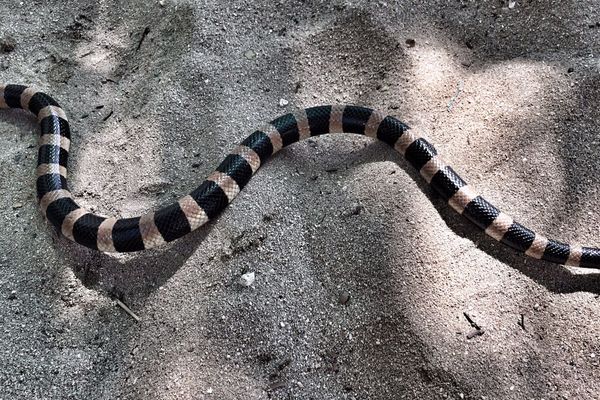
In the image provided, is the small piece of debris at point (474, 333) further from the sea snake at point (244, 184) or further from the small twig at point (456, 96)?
the small twig at point (456, 96)

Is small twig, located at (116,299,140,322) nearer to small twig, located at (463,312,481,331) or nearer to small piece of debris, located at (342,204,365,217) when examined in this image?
small piece of debris, located at (342,204,365,217)

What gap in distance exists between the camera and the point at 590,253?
9.29 ft

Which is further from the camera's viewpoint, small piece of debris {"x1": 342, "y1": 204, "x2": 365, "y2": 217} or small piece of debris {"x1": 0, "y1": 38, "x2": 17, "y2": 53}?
small piece of debris {"x1": 0, "y1": 38, "x2": 17, "y2": 53}

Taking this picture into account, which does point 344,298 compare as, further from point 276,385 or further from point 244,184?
point 244,184

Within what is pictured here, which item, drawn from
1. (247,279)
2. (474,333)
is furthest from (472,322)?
(247,279)

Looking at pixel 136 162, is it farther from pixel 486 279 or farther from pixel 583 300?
pixel 583 300

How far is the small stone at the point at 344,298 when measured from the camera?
2716mm

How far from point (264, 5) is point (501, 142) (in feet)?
6.28

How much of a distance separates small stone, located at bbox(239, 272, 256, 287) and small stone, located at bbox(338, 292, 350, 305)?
459mm

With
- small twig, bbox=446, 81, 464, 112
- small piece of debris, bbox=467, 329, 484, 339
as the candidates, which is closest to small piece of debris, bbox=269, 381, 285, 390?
small piece of debris, bbox=467, 329, 484, 339

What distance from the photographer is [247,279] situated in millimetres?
2791

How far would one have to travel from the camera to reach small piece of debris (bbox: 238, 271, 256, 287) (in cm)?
278

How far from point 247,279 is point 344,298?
508mm

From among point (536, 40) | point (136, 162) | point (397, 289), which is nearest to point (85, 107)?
point (136, 162)
